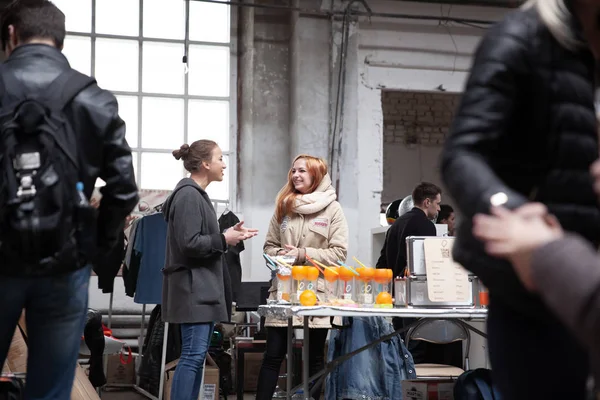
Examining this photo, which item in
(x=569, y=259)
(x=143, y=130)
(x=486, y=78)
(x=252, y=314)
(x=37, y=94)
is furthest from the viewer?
(x=143, y=130)

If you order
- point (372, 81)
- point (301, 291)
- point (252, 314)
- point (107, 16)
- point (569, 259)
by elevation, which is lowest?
point (252, 314)

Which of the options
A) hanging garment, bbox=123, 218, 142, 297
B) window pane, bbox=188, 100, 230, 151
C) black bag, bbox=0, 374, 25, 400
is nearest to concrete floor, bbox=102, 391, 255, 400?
hanging garment, bbox=123, 218, 142, 297

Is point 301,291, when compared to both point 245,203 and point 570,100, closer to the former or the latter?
point 570,100

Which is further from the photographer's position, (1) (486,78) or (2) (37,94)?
(2) (37,94)

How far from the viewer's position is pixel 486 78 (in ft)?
4.27

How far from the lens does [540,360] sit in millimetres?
1238

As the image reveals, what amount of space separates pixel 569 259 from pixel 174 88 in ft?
25.0

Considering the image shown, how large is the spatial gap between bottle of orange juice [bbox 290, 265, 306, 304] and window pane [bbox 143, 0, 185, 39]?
4.71m

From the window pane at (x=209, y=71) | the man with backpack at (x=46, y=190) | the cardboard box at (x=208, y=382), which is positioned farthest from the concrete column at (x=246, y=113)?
the man with backpack at (x=46, y=190)

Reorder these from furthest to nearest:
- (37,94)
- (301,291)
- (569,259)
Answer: (301,291) < (37,94) < (569,259)

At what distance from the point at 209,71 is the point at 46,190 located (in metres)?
6.48

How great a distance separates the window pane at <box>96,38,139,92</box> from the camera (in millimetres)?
8164

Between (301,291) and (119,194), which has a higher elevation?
(119,194)

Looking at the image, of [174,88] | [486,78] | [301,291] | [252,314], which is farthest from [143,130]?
[486,78]
